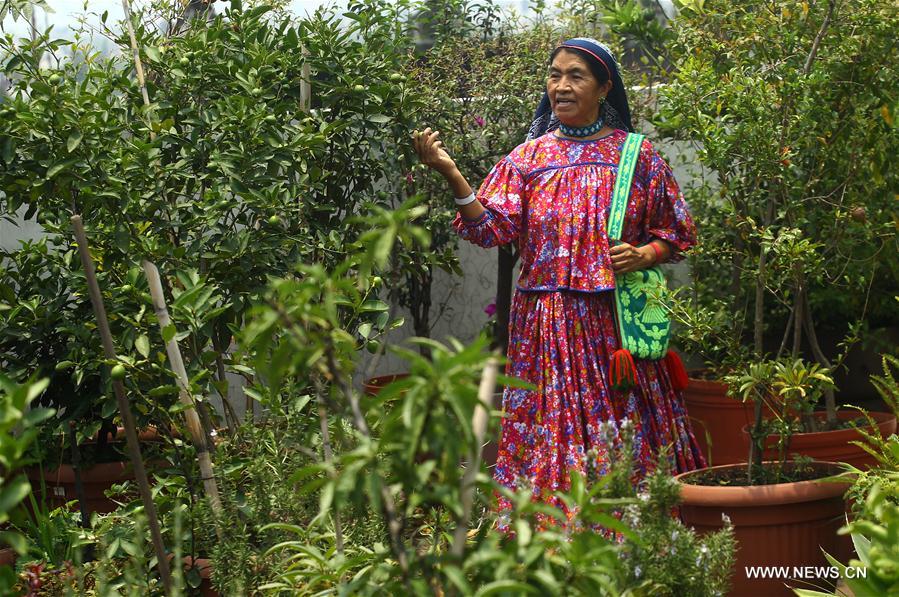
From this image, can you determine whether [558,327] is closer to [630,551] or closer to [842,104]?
[842,104]

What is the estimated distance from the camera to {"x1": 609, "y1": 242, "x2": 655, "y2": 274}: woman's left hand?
160 inches

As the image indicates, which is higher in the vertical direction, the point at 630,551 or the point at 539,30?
the point at 539,30

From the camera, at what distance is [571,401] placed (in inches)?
161

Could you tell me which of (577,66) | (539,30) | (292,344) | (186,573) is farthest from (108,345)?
(539,30)

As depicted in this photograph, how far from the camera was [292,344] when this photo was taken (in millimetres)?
1717

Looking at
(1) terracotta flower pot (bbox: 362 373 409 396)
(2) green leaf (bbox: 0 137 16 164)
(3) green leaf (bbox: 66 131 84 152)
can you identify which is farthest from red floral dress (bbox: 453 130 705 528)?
(2) green leaf (bbox: 0 137 16 164)

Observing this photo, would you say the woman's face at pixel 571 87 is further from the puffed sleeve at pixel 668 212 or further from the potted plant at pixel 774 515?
the potted plant at pixel 774 515

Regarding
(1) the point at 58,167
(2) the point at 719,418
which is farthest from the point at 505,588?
(2) the point at 719,418

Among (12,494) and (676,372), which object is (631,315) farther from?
(12,494)

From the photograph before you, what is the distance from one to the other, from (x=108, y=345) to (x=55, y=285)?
125 centimetres

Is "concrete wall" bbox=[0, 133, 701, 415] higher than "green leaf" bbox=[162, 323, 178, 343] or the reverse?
the reverse

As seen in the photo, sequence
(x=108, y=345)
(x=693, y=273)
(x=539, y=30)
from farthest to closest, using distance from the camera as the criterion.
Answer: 1. (x=539, y=30)
2. (x=693, y=273)
3. (x=108, y=345)

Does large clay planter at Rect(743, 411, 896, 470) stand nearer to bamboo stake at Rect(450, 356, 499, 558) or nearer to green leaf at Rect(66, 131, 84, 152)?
green leaf at Rect(66, 131, 84, 152)

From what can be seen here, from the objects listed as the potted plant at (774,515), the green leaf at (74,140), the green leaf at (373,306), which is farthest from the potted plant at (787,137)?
the green leaf at (74,140)
